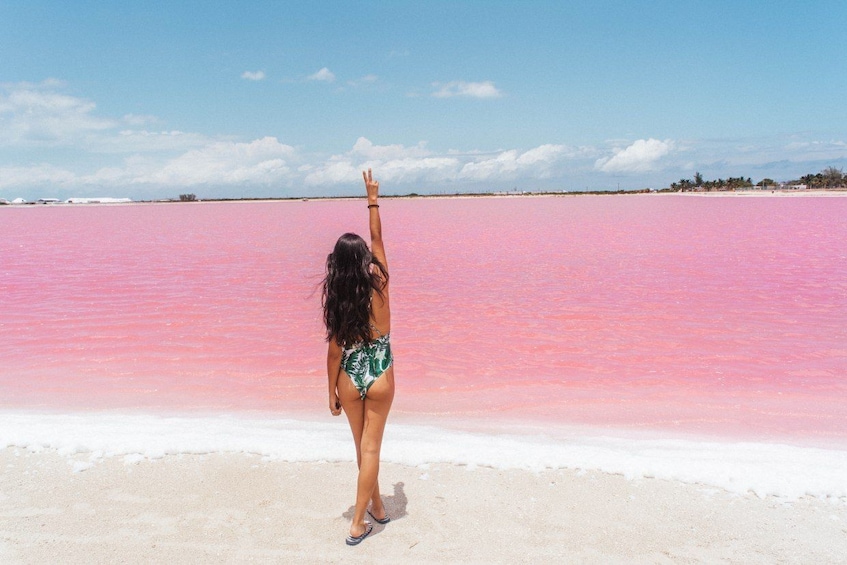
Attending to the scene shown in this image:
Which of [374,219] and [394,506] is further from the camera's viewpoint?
[394,506]

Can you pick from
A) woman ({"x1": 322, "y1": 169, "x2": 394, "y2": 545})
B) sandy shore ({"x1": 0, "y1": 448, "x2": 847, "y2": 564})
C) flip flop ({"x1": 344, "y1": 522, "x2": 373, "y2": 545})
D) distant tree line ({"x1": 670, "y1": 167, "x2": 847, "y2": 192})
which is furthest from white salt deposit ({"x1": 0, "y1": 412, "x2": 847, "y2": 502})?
distant tree line ({"x1": 670, "y1": 167, "x2": 847, "y2": 192})

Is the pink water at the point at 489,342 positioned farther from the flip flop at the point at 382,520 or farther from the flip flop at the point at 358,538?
the flip flop at the point at 358,538

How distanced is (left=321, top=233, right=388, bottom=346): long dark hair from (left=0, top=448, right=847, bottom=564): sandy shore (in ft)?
4.52

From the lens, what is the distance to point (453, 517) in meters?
3.88

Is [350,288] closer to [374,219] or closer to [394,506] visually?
[374,219]

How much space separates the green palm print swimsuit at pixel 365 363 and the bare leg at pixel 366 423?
3 centimetres

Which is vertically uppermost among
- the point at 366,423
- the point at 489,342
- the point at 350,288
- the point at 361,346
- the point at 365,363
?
the point at 350,288

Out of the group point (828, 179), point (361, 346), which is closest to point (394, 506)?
point (361, 346)

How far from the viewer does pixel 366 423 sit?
3.64 meters

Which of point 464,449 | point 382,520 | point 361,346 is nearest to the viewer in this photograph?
point 361,346

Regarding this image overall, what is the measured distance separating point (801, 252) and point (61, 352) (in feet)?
73.1

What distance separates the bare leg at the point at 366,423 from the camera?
3.58m

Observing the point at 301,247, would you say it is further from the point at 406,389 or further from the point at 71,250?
the point at 406,389

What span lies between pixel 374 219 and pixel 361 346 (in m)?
0.84
